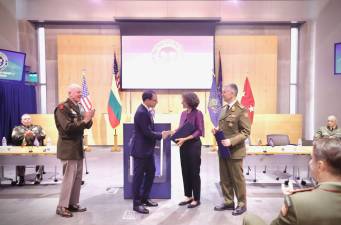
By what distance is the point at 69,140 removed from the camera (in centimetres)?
394

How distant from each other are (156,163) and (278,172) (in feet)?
9.82

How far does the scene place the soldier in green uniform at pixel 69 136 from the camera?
3871 millimetres

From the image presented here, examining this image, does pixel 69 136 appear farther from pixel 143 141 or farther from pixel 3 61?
pixel 3 61

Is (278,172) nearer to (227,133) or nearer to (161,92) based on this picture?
(227,133)

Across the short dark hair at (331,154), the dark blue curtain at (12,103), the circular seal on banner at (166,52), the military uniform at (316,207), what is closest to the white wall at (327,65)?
the circular seal on banner at (166,52)

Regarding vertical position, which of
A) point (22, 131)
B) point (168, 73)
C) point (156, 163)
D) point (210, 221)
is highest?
point (168, 73)

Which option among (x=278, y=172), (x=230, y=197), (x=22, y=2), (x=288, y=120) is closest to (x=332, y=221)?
(x=230, y=197)

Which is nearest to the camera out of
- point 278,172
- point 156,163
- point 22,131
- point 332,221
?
point 332,221

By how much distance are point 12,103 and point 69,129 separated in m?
5.30

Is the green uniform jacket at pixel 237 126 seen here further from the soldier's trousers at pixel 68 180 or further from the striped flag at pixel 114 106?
the striped flag at pixel 114 106

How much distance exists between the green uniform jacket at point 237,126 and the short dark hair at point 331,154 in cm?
243

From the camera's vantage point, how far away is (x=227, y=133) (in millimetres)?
4016

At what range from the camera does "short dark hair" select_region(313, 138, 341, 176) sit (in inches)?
56.6

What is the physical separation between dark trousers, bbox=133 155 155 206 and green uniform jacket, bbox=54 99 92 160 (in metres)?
0.73
